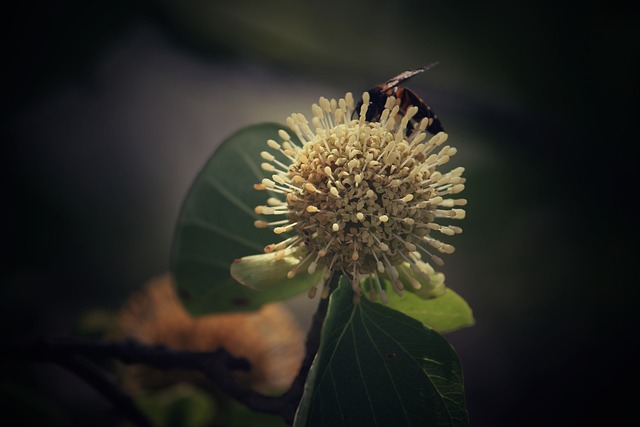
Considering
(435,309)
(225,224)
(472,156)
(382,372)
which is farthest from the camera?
(472,156)

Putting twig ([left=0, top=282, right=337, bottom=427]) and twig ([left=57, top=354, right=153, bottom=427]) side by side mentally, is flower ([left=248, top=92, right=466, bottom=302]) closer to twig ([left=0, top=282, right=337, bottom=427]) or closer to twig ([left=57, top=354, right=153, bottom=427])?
twig ([left=0, top=282, right=337, bottom=427])

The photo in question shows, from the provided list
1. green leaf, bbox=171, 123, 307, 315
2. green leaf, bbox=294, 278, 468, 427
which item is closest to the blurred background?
green leaf, bbox=171, 123, 307, 315

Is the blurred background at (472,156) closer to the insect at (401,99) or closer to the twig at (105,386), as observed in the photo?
the twig at (105,386)

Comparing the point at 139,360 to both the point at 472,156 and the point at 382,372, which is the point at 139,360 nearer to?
the point at 382,372

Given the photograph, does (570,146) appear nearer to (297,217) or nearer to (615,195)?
(615,195)

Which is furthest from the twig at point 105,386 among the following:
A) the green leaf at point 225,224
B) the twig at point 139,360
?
the green leaf at point 225,224

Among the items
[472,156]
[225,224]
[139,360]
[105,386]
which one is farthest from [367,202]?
[472,156]
